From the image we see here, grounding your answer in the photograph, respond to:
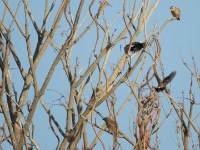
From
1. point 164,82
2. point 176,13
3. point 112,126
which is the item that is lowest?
point 112,126

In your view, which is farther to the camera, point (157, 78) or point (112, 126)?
point (157, 78)

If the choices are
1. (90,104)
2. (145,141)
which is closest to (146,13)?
(90,104)

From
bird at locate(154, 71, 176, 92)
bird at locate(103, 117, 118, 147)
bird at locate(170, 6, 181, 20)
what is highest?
bird at locate(170, 6, 181, 20)

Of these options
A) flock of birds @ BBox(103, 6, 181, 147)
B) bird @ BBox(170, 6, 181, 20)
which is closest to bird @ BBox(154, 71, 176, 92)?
flock of birds @ BBox(103, 6, 181, 147)

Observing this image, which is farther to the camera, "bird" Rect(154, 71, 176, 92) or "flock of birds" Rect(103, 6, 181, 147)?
"bird" Rect(154, 71, 176, 92)

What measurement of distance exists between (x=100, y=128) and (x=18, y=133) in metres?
0.46

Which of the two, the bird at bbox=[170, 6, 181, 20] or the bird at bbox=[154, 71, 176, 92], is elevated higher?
the bird at bbox=[170, 6, 181, 20]

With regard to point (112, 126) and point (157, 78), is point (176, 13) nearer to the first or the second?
point (157, 78)

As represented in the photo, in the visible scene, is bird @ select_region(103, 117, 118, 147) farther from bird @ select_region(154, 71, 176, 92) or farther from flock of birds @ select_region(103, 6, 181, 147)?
bird @ select_region(154, 71, 176, 92)

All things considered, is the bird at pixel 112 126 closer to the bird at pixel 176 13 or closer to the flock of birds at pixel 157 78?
the flock of birds at pixel 157 78

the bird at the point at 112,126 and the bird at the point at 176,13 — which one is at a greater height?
the bird at the point at 176,13

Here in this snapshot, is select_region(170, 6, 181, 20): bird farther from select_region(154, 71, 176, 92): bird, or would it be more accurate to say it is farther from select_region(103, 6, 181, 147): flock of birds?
select_region(154, 71, 176, 92): bird

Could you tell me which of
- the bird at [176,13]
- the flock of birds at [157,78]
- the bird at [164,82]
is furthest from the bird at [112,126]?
the bird at [176,13]

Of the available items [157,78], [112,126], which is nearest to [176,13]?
[157,78]
